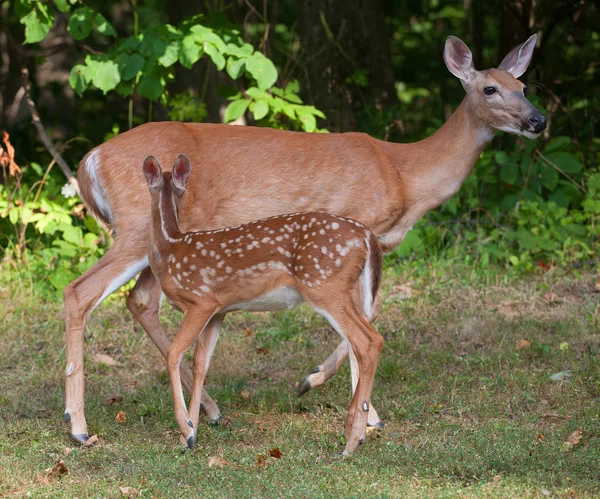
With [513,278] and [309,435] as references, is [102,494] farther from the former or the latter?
[513,278]

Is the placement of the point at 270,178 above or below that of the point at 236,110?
above

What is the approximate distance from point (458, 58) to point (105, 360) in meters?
3.03

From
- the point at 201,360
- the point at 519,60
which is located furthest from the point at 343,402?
the point at 519,60

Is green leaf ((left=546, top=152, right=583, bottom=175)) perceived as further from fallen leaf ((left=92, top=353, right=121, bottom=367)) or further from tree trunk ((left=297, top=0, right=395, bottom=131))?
fallen leaf ((left=92, top=353, right=121, bottom=367))

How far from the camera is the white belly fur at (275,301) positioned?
5230 mm

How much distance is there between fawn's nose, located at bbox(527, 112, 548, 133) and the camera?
5.88 meters

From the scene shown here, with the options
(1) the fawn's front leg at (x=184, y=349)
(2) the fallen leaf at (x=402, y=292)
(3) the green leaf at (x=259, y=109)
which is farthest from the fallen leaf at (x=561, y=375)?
(3) the green leaf at (x=259, y=109)

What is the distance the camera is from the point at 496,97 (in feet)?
20.0

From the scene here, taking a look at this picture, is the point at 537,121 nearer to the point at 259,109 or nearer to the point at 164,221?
the point at 164,221

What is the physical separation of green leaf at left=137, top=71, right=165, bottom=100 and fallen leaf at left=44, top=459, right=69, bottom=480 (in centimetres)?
346

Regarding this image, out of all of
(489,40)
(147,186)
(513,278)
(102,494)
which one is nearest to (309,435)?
(102,494)

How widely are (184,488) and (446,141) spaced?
2.86m

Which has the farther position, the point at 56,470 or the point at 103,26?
the point at 103,26

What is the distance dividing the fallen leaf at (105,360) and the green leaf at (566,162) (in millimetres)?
4192
